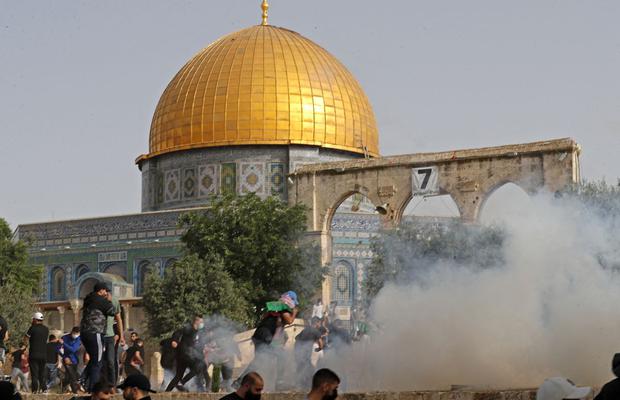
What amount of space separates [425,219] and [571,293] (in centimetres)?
2556

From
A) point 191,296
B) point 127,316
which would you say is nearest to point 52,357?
point 191,296

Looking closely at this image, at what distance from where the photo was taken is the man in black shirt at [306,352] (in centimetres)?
1459

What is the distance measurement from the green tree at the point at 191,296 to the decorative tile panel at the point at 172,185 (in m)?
12.4

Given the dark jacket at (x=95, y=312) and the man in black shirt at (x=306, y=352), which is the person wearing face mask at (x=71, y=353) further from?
the dark jacket at (x=95, y=312)

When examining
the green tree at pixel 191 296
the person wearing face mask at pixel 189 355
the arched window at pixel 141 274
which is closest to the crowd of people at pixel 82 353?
the person wearing face mask at pixel 189 355

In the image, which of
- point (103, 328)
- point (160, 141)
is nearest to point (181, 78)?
point (160, 141)

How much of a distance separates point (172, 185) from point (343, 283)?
25.1ft

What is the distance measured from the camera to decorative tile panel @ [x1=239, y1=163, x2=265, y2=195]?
42.2 meters

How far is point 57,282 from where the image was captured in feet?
147

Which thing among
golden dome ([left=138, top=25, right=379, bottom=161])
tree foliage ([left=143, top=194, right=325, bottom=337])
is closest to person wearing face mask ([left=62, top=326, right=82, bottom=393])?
tree foliage ([left=143, top=194, right=325, bottom=337])

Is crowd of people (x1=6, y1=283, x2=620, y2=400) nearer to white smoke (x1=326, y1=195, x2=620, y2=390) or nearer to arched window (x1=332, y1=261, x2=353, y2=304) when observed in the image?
white smoke (x1=326, y1=195, x2=620, y2=390)

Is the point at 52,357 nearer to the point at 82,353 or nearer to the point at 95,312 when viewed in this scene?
the point at 82,353

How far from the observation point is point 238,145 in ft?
141

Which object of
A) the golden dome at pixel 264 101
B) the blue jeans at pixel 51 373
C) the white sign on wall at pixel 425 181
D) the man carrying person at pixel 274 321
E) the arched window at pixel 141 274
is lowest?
the blue jeans at pixel 51 373
